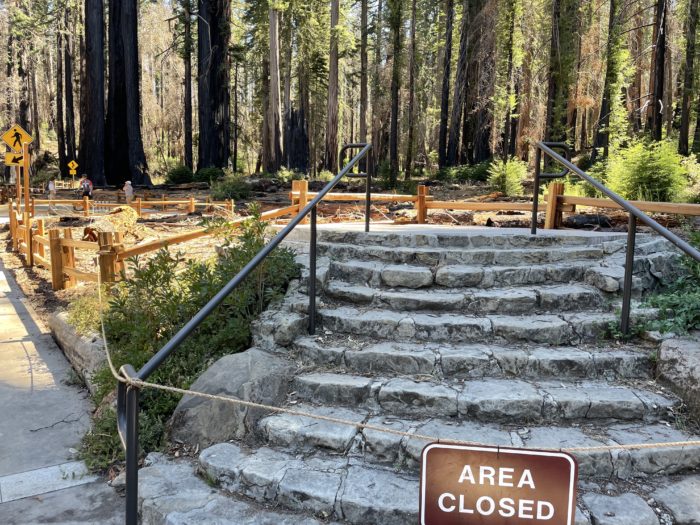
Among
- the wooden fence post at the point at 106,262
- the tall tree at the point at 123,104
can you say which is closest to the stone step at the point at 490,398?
the wooden fence post at the point at 106,262

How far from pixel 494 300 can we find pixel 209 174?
77.7 feet

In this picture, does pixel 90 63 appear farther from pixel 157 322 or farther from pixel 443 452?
pixel 443 452

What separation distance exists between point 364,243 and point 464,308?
1.41 m

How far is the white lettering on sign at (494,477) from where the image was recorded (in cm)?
171

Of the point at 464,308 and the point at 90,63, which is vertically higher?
the point at 90,63

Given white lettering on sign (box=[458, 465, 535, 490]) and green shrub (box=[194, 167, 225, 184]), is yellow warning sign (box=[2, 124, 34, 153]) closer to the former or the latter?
green shrub (box=[194, 167, 225, 184])

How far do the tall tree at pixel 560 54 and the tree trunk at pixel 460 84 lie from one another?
5.60 metres

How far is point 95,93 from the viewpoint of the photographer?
26484 millimetres

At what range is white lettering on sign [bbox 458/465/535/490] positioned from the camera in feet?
5.62

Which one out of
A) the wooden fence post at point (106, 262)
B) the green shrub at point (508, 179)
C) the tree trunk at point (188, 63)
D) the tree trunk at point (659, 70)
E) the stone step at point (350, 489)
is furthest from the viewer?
the tree trunk at point (188, 63)

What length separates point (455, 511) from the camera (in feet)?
5.73

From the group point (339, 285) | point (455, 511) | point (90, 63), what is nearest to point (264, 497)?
point (455, 511)

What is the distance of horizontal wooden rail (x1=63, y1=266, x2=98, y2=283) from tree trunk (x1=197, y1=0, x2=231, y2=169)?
20.0 metres

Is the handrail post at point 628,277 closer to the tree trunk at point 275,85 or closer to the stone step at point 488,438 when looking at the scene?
the stone step at point 488,438
